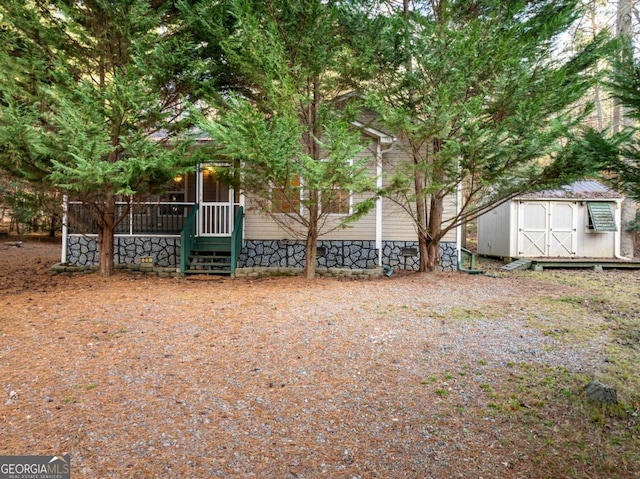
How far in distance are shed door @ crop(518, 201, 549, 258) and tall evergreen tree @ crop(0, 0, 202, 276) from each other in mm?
10545

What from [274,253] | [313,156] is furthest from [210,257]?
[313,156]

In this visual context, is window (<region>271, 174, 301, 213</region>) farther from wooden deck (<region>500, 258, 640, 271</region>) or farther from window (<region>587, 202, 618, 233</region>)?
window (<region>587, 202, 618, 233</region>)

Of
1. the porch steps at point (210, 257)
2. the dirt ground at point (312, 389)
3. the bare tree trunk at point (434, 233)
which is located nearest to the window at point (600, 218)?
the bare tree trunk at point (434, 233)

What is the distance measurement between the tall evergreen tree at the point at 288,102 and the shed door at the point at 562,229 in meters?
8.44

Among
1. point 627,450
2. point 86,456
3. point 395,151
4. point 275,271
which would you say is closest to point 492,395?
point 627,450

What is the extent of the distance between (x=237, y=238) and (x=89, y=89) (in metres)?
4.24

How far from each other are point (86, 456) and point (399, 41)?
7738 millimetres

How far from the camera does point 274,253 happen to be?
9977 mm

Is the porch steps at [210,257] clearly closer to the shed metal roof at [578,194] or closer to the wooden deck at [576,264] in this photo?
the wooden deck at [576,264]

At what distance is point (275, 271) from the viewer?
28.0 ft

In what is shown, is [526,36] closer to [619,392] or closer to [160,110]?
[619,392]

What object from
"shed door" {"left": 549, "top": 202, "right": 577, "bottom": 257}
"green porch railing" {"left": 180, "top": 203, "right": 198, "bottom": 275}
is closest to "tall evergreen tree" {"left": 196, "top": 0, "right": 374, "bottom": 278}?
"green porch railing" {"left": 180, "top": 203, "right": 198, "bottom": 275}

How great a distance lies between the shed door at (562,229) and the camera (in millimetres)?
A: 12023

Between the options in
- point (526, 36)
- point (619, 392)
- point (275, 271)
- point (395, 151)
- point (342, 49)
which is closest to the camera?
point (619, 392)
